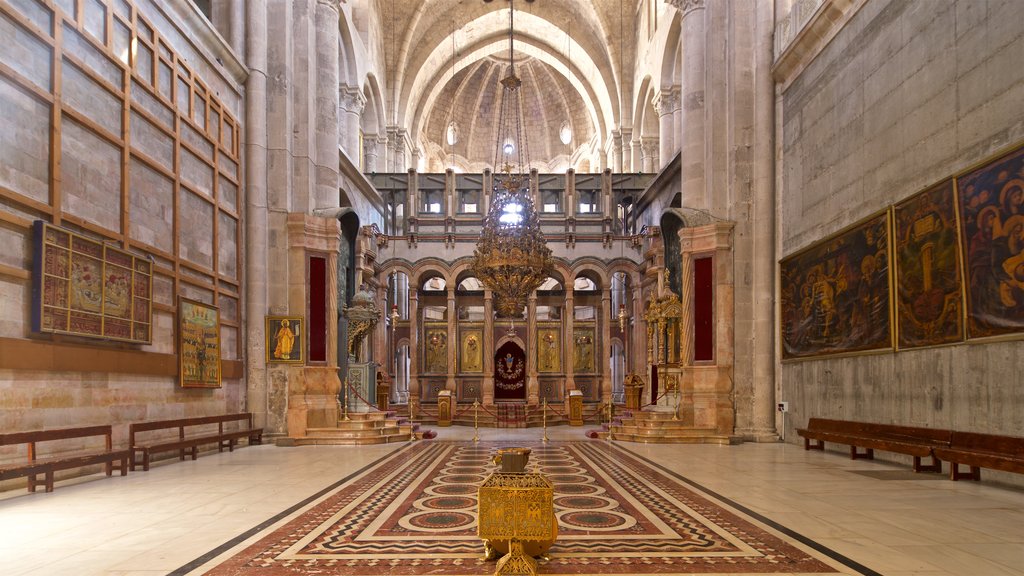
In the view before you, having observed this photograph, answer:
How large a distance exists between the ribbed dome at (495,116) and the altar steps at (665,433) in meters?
23.3

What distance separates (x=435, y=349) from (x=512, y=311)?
10205mm

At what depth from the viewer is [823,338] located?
1052cm

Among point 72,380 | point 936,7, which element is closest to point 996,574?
point 936,7

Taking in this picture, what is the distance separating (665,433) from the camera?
1268 cm

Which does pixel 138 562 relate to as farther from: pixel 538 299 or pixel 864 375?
pixel 538 299

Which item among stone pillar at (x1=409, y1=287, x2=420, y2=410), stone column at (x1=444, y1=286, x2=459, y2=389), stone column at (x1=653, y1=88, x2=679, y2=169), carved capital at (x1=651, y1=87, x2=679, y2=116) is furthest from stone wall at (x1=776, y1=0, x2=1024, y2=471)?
stone pillar at (x1=409, y1=287, x2=420, y2=410)

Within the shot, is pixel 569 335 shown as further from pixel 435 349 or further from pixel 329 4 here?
pixel 329 4

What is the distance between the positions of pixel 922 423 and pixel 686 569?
18.2 feet

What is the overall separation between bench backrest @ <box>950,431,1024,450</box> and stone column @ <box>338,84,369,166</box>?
1667 centimetres

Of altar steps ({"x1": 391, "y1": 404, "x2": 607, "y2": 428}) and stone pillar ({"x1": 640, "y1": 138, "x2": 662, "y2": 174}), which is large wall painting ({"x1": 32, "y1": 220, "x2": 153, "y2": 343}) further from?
stone pillar ({"x1": 640, "y1": 138, "x2": 662, "y2": 174})

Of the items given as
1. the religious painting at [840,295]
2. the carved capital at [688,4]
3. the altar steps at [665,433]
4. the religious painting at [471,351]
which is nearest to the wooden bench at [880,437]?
the religious painting at [840,295]

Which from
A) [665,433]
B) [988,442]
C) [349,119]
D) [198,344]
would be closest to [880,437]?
[988,442]

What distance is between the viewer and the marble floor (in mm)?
4215

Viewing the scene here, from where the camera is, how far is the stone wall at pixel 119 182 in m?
6.70
